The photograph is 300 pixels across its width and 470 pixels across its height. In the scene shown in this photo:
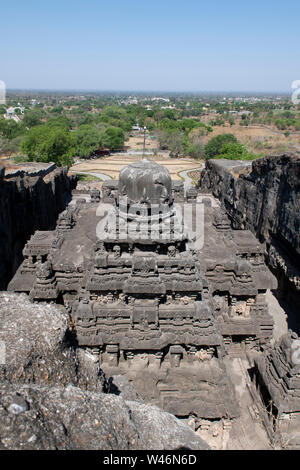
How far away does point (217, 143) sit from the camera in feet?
198

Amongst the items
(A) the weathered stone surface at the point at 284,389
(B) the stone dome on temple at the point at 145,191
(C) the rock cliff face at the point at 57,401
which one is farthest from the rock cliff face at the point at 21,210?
(A) the weathered stone surface at the point at 284,389

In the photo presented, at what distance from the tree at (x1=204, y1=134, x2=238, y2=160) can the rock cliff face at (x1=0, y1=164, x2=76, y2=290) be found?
122 feet

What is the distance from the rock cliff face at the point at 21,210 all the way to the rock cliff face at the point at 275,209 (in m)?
16.9

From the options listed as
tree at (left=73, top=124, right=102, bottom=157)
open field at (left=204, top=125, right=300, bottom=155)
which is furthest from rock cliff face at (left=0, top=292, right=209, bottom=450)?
open field at (left=204, top=125, right=300, bottom=155)

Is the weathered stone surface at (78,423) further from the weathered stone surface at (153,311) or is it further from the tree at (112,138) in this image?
the tree at (112,138)

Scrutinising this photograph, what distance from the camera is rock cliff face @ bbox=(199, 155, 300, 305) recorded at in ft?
61.9

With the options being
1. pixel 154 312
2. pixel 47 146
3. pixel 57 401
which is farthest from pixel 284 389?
pixel 47 146

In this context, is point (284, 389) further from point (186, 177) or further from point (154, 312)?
point (186, 177)

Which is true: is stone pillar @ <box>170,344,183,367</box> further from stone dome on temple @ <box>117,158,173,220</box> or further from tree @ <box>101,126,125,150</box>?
tree @ <box>101,126,125,150</box>

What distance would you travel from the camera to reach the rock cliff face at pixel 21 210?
19.1 meters

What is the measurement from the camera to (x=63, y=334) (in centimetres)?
653

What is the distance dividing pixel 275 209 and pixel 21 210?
59.5 ft
